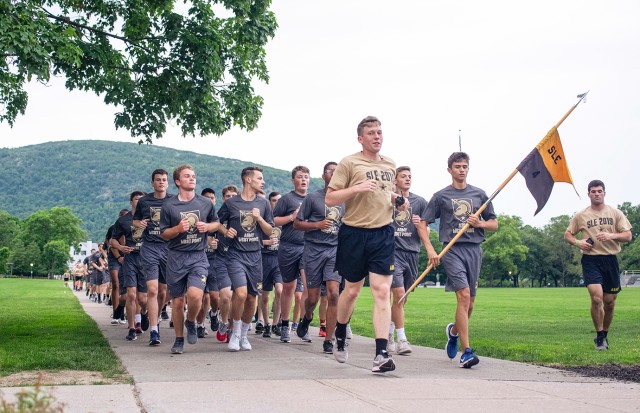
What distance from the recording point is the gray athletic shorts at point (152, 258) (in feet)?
41.8

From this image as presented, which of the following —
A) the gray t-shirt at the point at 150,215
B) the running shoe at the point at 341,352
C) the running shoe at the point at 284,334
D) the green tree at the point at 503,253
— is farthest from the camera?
the green tree at the point at 503,253

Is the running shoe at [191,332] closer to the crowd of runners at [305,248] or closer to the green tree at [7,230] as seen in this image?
the crowd of runners at [305,248]

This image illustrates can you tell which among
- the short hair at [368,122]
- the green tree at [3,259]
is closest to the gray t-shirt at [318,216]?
the short hair at [368,122]

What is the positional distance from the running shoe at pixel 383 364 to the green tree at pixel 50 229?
160769mm

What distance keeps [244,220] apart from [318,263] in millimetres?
1126

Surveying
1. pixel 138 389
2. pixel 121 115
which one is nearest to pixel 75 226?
pixel 121 115

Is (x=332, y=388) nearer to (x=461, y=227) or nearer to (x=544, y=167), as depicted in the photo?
(x=461, y=227)

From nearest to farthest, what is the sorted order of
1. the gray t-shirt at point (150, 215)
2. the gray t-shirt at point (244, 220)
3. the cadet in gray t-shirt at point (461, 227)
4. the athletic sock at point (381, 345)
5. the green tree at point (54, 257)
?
1. the athletic sock at point (381, 345)
2. the cadet in gray t-shirt at point (461, 227)
3. the gray t-shirt at point (244, 220)
4. the gray t-shirt at point (150, 215)
5. the green tree at point (54, 257)

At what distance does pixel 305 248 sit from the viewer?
40.5ft

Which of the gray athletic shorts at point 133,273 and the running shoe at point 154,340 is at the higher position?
the gray athletic shorts at point 133,273

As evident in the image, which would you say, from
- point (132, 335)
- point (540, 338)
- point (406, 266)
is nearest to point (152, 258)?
point (132, 335)

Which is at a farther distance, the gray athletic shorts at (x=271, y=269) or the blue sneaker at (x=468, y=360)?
the gray athletic shorts at (x=271, y=269)

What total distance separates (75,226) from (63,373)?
162097 mm

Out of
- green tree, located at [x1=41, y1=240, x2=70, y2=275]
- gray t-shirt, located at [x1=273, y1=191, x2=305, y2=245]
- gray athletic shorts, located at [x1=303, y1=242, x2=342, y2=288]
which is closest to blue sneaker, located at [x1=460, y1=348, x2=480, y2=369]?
gray athletic shorts, located at [x1=303, y1=242, x2=342, y2=288]
